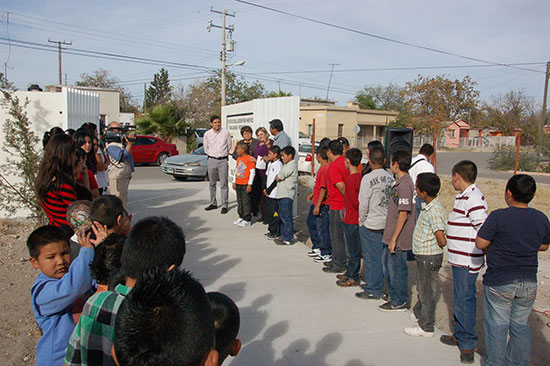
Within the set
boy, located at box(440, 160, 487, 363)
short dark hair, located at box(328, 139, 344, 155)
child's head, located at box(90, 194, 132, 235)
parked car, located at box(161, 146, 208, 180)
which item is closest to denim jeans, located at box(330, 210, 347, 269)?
short dark hair, located at box(328, 139, 344, 155)

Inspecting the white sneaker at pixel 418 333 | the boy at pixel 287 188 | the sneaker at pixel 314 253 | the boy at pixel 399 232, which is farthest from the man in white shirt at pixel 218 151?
the white sneaker at pixel 418 333

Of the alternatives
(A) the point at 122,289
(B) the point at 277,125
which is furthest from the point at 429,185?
(B) the point at 277,125

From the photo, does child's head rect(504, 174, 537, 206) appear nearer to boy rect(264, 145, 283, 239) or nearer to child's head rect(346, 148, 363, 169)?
child's head rect(346, 148, 363, 169)

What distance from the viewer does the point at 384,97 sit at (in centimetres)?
7350

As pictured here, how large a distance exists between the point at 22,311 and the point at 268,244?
376 cm

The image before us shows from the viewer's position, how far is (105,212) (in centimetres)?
282

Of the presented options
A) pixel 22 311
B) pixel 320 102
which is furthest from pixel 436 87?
pixel 22 311

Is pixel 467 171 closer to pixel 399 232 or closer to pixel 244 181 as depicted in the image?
pixel 399 232

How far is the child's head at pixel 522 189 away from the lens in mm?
3324

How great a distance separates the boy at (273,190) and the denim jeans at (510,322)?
431cm

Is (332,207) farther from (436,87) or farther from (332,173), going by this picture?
(436,87)

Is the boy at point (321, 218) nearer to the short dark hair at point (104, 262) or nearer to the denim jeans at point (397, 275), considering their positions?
the denim jeans at point (397, 275)

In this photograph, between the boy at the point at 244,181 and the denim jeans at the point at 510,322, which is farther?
the boy at the point at 244,181

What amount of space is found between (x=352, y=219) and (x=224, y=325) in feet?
12.5
